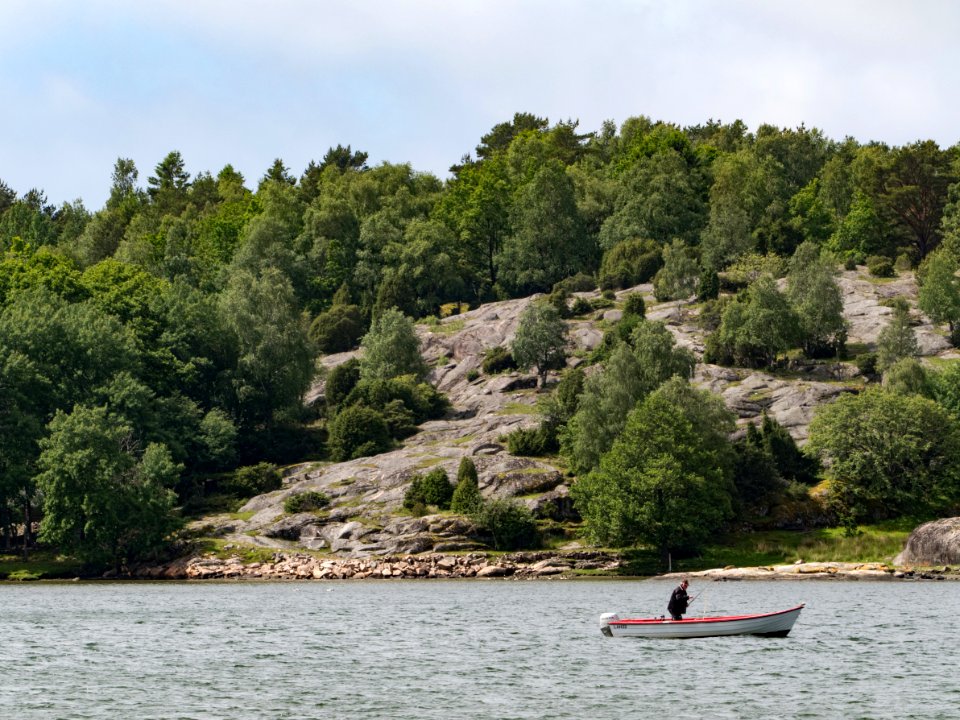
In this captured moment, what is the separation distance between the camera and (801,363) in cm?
12644

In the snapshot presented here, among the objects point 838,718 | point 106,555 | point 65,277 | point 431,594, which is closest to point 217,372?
point 65,277

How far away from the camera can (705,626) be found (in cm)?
5462

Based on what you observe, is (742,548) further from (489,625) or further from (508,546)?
(489,625)

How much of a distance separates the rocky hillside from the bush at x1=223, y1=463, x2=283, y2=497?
141cm

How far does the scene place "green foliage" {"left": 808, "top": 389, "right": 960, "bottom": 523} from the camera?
98812mm

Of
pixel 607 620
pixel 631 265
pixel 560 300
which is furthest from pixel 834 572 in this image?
pixel 631 265

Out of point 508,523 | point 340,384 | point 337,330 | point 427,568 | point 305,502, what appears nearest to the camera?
point 427,568

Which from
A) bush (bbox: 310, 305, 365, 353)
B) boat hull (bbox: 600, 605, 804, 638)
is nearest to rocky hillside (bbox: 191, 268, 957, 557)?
bush (bbox: 310, 305, 365, 353)

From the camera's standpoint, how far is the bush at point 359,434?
116938 mm

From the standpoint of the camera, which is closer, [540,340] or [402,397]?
[402,397]

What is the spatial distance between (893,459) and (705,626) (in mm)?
49708

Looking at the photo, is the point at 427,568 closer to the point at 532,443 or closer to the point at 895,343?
the point at 532,443

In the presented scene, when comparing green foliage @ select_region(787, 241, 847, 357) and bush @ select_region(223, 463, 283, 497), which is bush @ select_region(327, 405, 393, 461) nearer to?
bush @ select_region(223, 463, 283, 497)

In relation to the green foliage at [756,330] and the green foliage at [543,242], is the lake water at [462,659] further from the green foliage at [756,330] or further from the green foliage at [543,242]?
the green foliage at [543,242]
